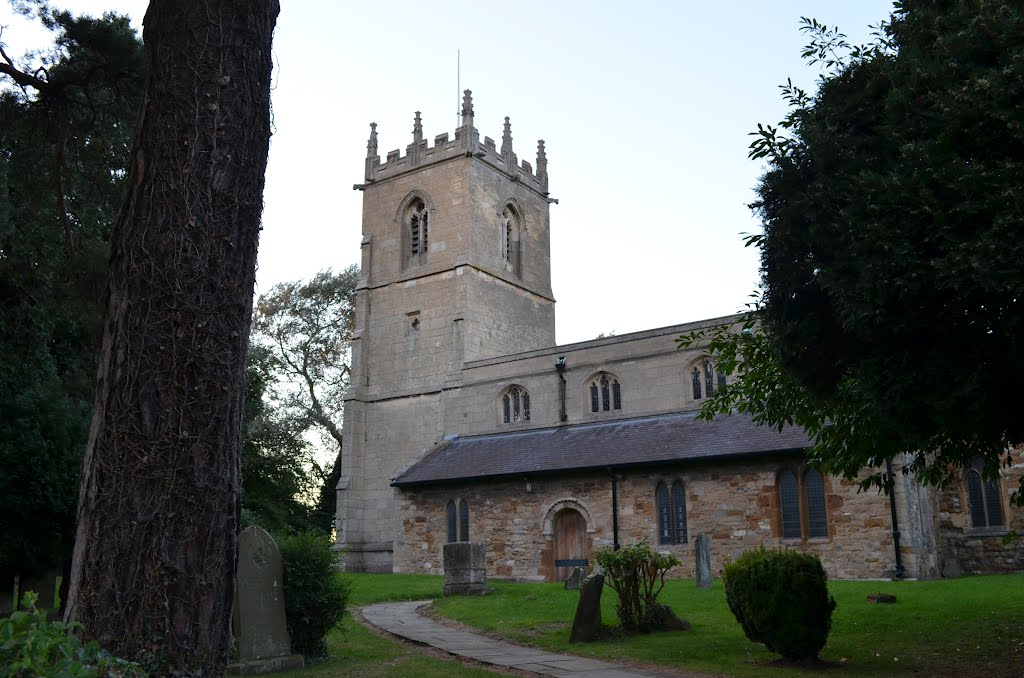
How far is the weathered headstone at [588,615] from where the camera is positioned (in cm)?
1180

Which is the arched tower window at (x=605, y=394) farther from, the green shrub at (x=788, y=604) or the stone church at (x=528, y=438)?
the green shrub at (x=788, y=604)

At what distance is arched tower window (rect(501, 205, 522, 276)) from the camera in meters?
36.8

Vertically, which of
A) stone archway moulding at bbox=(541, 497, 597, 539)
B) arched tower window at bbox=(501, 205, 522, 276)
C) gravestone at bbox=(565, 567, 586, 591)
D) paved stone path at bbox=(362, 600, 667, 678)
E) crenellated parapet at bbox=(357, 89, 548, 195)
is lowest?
paved stone path at bbox=(362, 600, 667, 678)

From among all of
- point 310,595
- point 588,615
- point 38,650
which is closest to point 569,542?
point 588,615

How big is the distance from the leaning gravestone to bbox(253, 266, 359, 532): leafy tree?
3061cm

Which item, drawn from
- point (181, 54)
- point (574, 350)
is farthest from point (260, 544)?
point (574, 350)

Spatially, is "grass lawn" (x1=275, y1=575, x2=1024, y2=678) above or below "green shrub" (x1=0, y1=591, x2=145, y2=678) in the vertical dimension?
below

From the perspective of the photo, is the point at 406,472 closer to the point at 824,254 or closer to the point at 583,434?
the point at 583,434

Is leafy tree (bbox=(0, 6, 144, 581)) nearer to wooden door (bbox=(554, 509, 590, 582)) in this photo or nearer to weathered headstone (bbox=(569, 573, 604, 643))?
weathered headstone (bbox=(569, 573, 604, 643))

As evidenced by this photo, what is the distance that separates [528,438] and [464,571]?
33.0 feet

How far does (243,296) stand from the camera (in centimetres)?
583

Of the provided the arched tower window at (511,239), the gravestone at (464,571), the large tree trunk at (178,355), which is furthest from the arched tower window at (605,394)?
the large tree trunk at (178,355)

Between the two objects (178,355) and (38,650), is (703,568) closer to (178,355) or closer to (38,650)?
(178,355)

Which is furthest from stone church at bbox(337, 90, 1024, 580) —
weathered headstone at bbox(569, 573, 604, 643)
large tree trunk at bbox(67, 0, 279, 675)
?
large tree trunk at bbox(67, 0, 279, 675)
